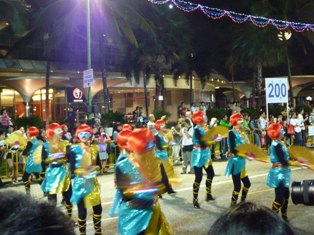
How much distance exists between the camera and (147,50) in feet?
109

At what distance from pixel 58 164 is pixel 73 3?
17.7 meters

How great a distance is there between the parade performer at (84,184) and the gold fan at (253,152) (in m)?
2.61

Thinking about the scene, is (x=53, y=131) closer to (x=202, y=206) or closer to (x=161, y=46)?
(x=202, y=206)

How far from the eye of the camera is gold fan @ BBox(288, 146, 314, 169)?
20.0ft

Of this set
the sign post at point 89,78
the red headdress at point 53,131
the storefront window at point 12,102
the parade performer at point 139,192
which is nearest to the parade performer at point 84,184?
the parade performer at point 139,192

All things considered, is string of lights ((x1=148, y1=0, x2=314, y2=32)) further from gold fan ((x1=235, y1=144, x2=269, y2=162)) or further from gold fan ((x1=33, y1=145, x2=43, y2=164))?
gold fan ((x1=235, y1=144, x2=269, y2=162))

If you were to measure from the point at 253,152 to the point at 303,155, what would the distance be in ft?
3.97

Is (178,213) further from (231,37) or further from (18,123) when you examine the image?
(231,37)

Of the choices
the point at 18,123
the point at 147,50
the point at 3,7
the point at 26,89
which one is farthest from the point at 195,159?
the point at 147,50

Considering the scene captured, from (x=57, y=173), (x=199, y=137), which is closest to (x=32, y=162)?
(x=57, y=173)

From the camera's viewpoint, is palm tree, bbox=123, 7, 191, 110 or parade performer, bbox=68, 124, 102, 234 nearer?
parade performer, bbox=68, 124, 102, 234

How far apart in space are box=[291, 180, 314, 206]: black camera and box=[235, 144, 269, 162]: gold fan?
3.44 metres

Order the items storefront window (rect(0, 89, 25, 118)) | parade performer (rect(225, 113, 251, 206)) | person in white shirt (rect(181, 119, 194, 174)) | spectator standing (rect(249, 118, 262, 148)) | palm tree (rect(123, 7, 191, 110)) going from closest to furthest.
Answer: parade performer (rect(225, 113, 251, 206)), person in white shirt (rect(181, 119, 194, 174)), spectator standing (rect(249, 118, 262, 148)), storefront window (rect(0, 89, 25, 118)), palm tree (rect(123, 7, 191, 110))

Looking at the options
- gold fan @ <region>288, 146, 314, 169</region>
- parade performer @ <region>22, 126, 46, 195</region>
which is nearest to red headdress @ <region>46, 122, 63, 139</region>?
parade performer @ <region>22, 126, 46, 195</region>
